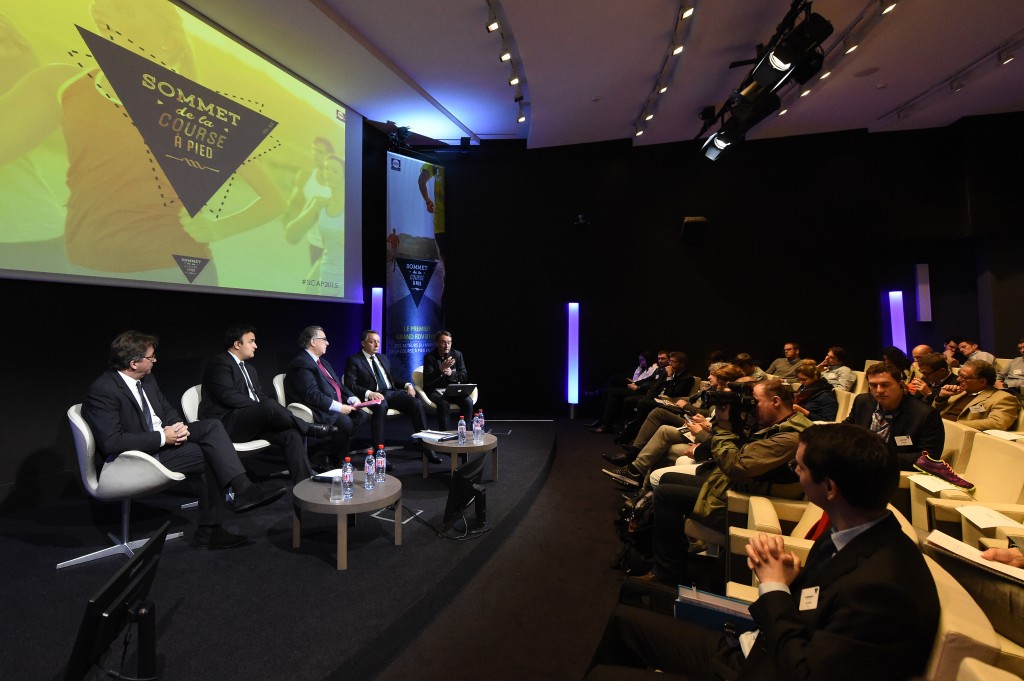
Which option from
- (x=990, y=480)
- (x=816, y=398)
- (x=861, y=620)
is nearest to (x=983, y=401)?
(x=816, y=398)

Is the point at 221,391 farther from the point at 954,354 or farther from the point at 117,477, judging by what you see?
the point at 954,354

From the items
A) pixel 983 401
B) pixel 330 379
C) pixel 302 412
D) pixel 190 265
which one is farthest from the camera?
pixel 330 379

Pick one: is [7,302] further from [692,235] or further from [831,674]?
[692,235]

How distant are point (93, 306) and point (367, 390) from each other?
87.8 inches

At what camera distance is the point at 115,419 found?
2.74m

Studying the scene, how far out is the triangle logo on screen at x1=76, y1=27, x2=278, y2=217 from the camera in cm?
352

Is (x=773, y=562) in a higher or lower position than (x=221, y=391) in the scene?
lower

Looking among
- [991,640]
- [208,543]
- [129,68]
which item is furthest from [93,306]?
[991,640]

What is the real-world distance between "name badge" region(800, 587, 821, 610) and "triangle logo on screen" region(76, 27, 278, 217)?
182 inches

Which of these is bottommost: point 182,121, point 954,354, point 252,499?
point 252,499

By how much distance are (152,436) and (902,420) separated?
4.25m

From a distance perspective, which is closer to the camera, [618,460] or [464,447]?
[464,447]

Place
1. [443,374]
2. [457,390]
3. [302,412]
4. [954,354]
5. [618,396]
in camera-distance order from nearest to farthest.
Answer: [302,412], [457,390], [443,374], [618,396], [954,354]

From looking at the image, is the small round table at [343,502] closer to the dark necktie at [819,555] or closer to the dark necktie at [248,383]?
the dark necktie at [248,383]
